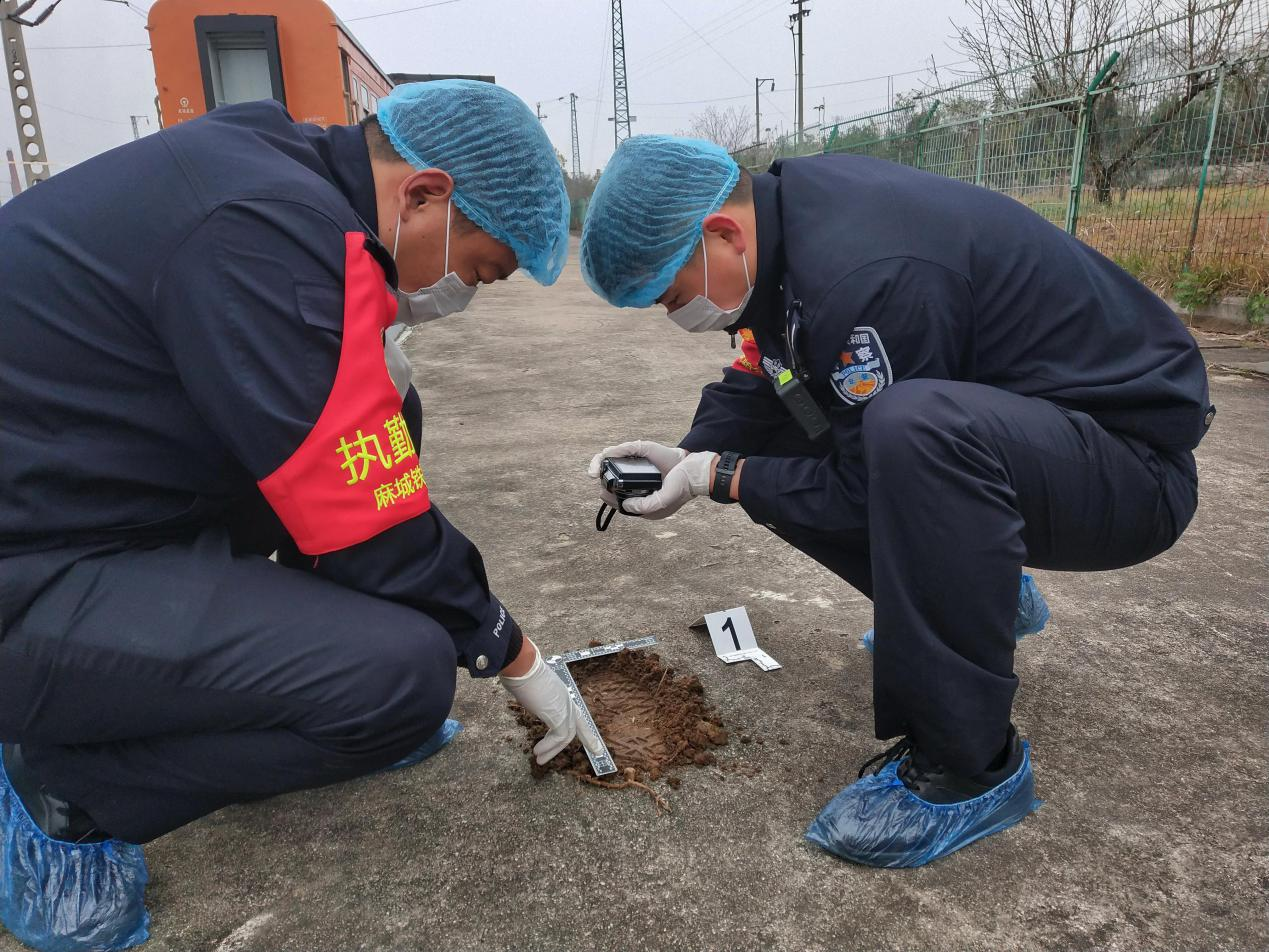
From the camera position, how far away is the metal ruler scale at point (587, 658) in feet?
5.88

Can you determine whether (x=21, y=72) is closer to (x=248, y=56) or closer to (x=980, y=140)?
(x=248, y=56)

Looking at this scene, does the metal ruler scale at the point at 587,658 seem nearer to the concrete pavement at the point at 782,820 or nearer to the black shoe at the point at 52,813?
the concrete pavement at the point at 782,820

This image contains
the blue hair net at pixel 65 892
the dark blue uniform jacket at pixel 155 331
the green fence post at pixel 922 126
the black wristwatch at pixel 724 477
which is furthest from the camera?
the green fence post at pixel 922 126

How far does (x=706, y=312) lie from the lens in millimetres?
1938

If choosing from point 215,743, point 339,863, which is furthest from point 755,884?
point 215,743

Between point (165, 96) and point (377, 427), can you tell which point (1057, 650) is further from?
point (165, 96)

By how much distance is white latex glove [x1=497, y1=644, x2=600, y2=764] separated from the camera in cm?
168

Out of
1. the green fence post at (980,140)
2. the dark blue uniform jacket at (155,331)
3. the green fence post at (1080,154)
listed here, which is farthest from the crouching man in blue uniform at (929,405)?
the green fence post at (980,140)

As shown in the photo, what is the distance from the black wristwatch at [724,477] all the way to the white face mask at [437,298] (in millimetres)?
654

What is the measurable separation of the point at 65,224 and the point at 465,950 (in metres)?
1.26

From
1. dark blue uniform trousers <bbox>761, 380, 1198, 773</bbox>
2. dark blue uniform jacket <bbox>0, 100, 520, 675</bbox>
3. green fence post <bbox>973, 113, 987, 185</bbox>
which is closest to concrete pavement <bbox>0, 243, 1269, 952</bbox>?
dark blue uniform trousers <bbox>761, 380, 1198, 773</bbox>

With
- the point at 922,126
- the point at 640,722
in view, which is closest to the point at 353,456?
the point at 640,722

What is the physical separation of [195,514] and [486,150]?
814 millimetres

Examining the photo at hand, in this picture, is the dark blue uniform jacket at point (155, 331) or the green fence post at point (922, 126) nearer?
the dark blue uniform jacket at point (155, 331)
